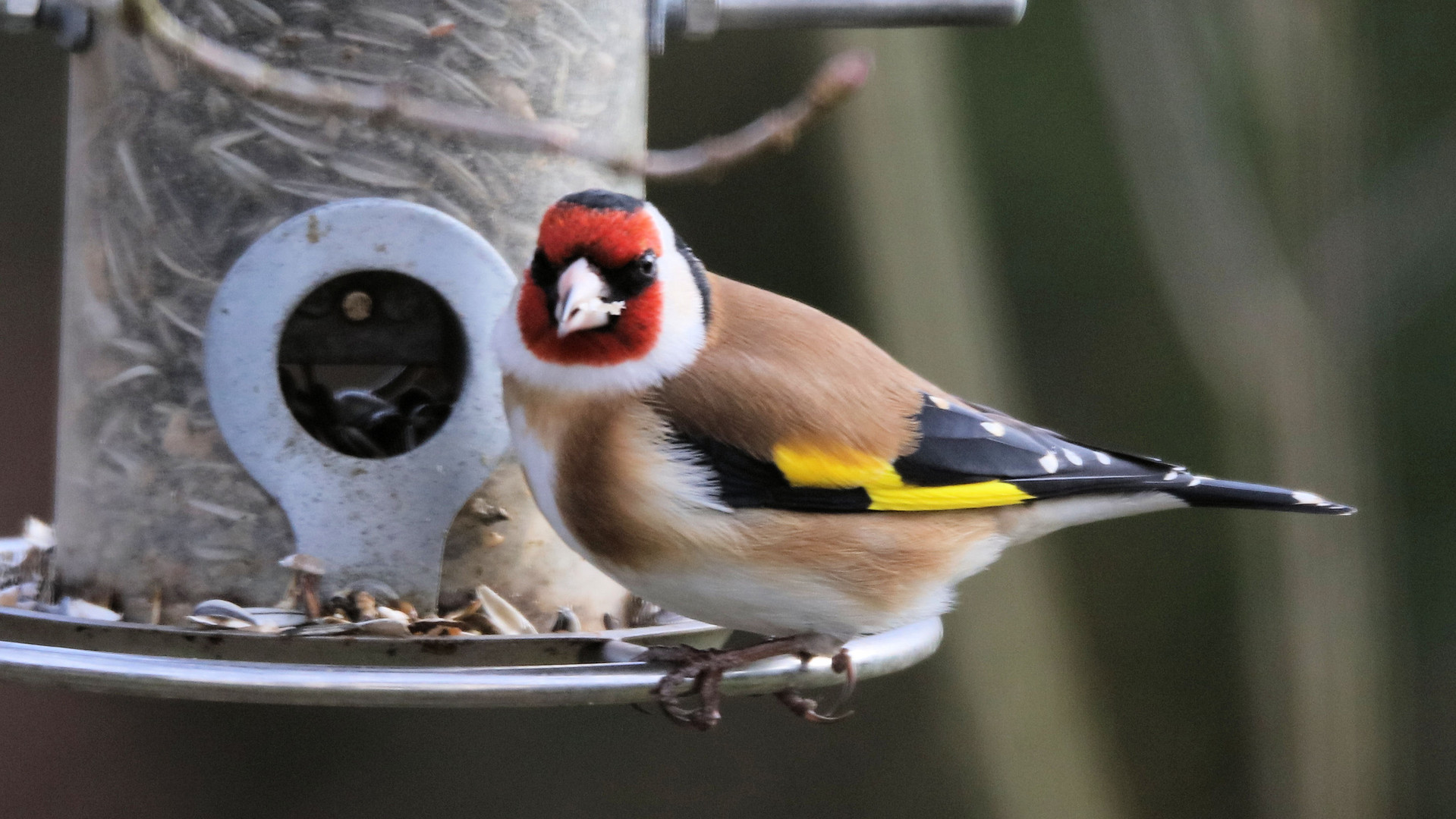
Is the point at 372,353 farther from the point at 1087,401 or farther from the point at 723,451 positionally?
the point at 1087,401

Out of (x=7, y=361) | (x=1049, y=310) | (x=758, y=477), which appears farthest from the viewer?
(x=1049, y=310)

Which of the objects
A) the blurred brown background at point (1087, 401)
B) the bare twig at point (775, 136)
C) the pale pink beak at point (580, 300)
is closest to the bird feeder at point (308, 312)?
the pale pink beak at point (580, 300)

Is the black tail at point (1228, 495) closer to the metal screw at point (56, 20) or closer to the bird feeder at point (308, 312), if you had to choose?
the bird feeder at point (308, 312)

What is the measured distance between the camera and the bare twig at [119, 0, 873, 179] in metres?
1.71

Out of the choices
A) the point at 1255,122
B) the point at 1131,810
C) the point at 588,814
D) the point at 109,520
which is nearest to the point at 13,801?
the point at 588,814

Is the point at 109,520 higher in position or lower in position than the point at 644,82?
lower

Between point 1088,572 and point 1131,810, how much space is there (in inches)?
47.6

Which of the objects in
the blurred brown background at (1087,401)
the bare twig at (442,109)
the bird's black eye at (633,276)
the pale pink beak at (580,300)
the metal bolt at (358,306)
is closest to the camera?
the bare twig at (442,109)

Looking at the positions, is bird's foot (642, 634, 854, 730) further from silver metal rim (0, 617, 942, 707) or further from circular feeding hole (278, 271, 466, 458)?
circular feeding hole (278, 271, 466, 458)

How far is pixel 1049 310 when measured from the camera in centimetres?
646

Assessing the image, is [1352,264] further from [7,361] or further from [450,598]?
[7,361]

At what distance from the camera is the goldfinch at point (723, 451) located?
2.58 m

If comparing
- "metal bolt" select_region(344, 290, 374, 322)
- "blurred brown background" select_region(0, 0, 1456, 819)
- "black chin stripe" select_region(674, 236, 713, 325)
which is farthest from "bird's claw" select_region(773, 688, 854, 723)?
"blurred brown background" select_region(0, 0, 1456, 819)

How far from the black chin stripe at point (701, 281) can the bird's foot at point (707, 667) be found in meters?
0.55
